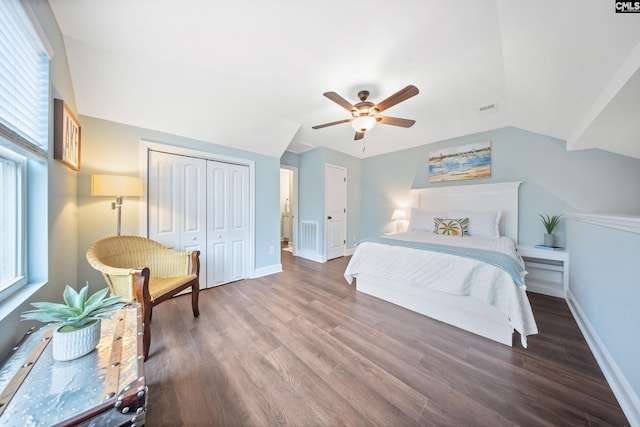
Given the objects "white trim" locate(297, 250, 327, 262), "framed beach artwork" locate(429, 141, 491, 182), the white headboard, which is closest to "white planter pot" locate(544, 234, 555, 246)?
the white headboard

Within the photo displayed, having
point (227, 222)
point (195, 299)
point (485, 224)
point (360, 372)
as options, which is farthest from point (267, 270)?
point (485, 224)

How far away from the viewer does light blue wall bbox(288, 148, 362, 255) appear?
421 cm

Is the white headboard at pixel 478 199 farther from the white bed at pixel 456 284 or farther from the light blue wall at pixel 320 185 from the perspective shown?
the light blue wall at pixel 320 185

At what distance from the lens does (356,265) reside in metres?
2.63

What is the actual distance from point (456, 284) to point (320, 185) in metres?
2.91

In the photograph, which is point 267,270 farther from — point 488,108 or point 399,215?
point 488,108

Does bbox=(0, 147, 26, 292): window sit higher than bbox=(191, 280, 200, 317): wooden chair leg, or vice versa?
bbox=(0, 147, 26, 292): window

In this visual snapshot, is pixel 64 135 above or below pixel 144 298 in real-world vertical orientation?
above

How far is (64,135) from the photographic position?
1.51 meters

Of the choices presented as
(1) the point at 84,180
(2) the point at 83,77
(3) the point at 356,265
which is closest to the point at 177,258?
(1) the point at 84,180

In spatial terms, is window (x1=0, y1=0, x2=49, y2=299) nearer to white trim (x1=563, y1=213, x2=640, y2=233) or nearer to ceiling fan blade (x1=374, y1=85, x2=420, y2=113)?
ceiling fan blade (x1=374, y1=85, x2=420, y2=113)

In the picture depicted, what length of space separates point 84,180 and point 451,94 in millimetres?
4162

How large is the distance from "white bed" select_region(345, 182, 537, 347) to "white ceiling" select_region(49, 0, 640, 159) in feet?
4.64

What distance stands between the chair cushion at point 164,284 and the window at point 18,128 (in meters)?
0.68
